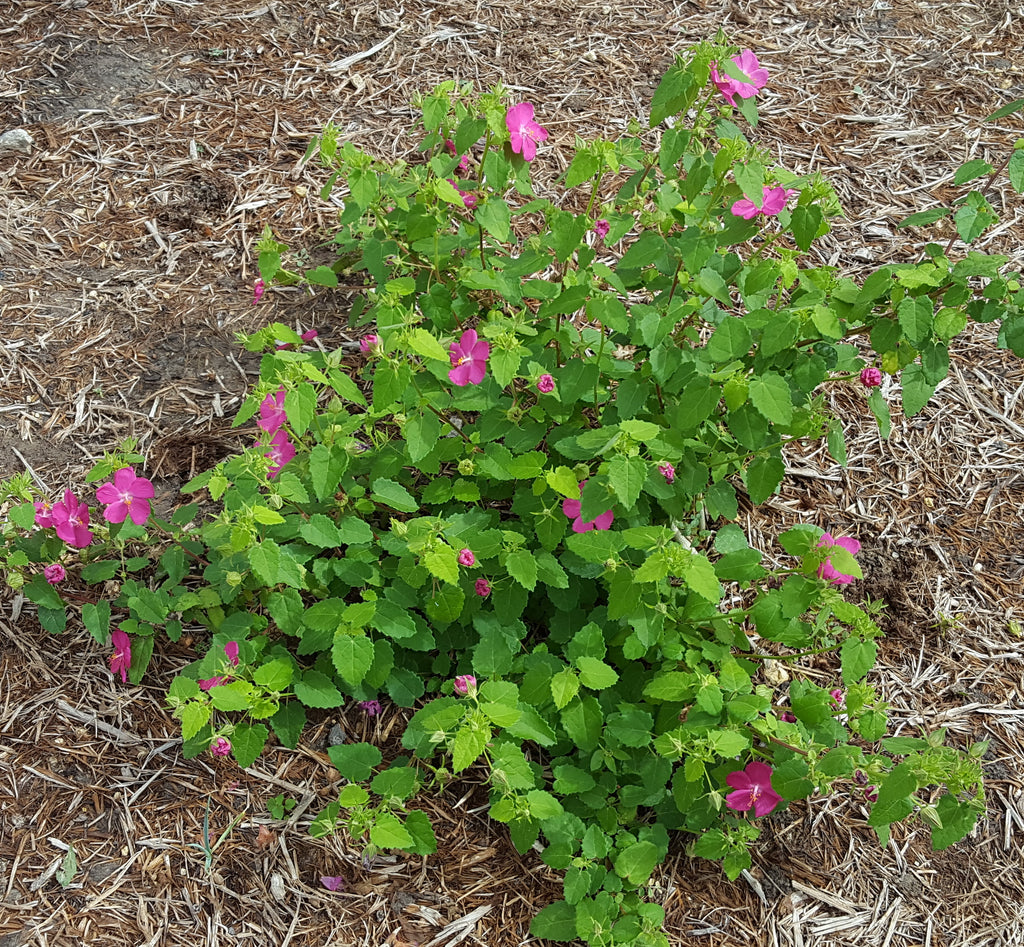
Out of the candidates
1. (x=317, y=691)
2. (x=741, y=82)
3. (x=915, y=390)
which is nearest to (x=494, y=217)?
(x=741, y=82)

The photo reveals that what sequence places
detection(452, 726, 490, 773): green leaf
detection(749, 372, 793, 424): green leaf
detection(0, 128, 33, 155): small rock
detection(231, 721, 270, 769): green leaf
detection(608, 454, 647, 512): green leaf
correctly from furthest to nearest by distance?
1. detection(0, 128, 33, 155): small rock
2. detection(231, 721, 270, 769): green leaf
3. detection(749, 372, 793, 424): green leaf
4. detection(608, 454, 647, 512): green leaf
5. detection(452, 726, 490, 773): green leaf

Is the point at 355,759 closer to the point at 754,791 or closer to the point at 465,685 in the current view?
the point at 465,685

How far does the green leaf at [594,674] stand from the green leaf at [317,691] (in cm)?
68

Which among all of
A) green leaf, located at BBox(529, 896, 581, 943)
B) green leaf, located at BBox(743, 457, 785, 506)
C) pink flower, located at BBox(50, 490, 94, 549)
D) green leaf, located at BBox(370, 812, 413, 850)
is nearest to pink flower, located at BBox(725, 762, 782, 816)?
green leaf, located at BBox(529, 896, 581, 943)

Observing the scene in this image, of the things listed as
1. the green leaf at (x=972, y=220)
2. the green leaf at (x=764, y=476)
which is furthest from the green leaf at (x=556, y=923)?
the green leaf at (x=972, y=220)

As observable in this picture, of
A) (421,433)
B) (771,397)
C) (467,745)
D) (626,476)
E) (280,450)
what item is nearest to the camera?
(467,745)

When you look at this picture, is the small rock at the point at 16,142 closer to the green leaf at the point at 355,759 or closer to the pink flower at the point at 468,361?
the pink flower at the point at 468,361

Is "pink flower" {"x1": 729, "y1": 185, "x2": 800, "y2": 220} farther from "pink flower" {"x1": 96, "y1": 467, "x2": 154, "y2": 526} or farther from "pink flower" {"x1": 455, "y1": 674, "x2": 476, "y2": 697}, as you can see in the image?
"pink flower" {"x1": 96, "y1": 467, "x2": 154, "y2": 526}

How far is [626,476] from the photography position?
209 cm

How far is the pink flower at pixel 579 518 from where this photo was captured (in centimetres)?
238

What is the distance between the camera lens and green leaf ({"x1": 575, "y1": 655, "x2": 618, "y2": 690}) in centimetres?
223

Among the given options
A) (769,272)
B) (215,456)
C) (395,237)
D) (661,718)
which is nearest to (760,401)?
(769,272)

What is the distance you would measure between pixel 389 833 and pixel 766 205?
1977 millimetres

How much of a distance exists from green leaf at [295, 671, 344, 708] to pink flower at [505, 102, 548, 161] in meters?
1.63
